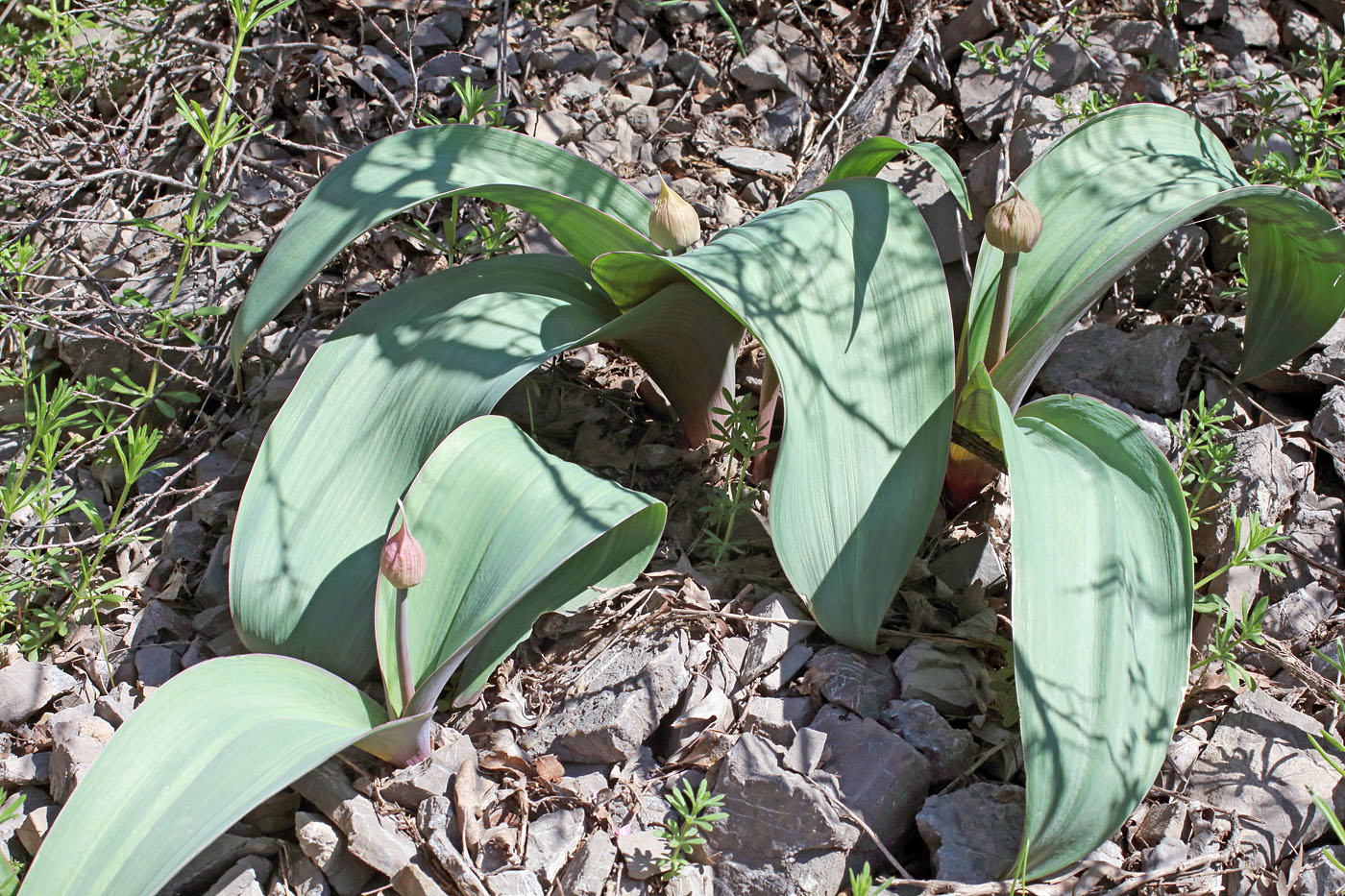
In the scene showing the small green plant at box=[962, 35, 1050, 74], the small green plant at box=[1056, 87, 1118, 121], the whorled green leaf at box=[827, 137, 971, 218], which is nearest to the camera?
the whorled green leaf at box=[827, 137, 971, 218]

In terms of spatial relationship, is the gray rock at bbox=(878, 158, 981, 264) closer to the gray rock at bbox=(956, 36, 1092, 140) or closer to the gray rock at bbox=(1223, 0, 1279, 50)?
the gray rock at bbox=(956, 36, 1092, 140)

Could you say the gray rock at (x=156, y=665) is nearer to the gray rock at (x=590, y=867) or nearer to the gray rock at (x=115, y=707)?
the gray rock at (x=115, y=707)

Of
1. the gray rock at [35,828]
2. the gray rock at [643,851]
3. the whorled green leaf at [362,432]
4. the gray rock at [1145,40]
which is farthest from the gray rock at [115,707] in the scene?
the gray rock at [1145,40]

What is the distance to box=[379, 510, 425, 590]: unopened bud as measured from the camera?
4.16 feet

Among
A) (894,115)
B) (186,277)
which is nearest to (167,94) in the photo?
(186,277)

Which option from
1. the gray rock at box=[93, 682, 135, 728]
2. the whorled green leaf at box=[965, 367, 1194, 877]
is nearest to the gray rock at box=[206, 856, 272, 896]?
the gray rock at box=[93, 682, 135, 728]

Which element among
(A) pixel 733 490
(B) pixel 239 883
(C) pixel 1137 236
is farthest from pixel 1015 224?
(B) pixel 239 883

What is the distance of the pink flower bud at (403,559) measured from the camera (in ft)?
4.16

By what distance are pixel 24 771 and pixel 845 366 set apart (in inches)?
49.7

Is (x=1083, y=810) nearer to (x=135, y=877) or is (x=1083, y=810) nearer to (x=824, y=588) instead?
(x=824, y=588)

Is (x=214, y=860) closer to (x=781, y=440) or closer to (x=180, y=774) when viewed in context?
(x=180, y=774)

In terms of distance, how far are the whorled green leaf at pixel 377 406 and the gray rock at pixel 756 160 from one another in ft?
2.14

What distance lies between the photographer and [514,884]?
1.39 m

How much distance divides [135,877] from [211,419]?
102 centimetres
